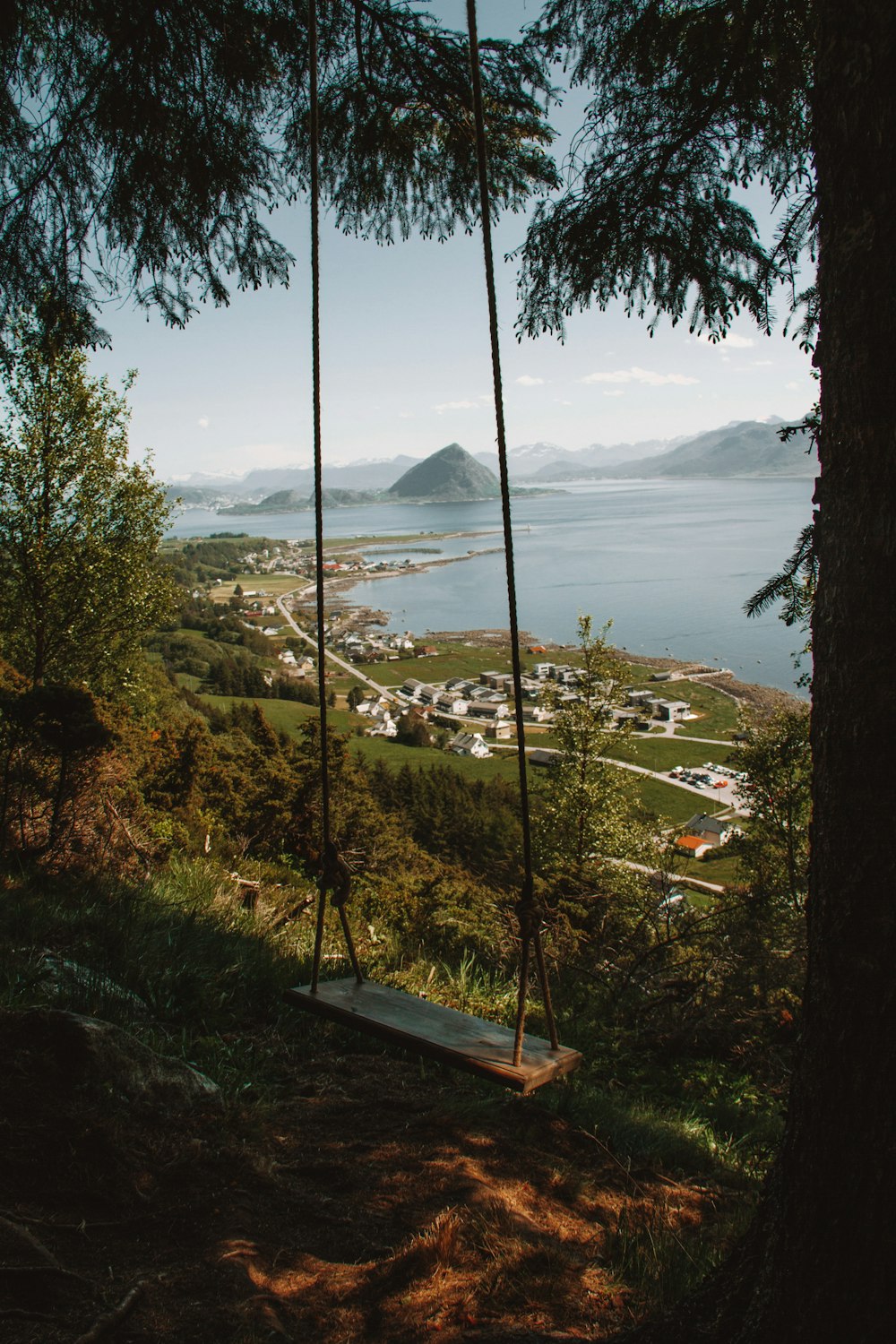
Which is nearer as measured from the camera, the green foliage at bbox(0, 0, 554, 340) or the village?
the green foliage at bbox(0, 0, 554, 340)

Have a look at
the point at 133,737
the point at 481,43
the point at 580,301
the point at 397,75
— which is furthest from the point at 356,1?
the point at 133,737

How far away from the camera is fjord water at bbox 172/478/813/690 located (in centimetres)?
3759

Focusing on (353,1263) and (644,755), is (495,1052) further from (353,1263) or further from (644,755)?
(644,755)

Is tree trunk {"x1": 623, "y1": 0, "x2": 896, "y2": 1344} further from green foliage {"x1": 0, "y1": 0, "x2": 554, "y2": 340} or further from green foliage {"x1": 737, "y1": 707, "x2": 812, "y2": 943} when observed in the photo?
green foliage {"x1": 737, "y1": 707, "x2": 812, "y2": 943}

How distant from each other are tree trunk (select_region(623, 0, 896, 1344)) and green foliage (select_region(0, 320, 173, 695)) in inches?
331

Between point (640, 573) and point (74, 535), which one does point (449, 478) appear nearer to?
point (640, 573)

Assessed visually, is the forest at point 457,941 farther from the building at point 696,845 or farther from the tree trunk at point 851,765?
the building at point 696,845

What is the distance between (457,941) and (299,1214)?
3979 millimetres

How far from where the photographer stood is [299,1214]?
81.0 inches

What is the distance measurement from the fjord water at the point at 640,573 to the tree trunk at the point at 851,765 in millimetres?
13895

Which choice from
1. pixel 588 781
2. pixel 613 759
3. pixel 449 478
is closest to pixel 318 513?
pixel 588 781

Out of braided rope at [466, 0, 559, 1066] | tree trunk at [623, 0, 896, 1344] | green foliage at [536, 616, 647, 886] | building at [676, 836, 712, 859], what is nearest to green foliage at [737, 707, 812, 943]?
green foliage at [536, 616, 647, 886]

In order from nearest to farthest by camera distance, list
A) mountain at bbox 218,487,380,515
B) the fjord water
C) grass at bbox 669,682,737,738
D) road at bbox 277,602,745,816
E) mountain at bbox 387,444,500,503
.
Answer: road at bbox 277,602,745,816 → grass at bbox 669,682,737,738 → the fjord water → mountain at bbox 387,444,500,503 → mountain at bbox 218,487,380,515

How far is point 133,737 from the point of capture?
8.59 m
